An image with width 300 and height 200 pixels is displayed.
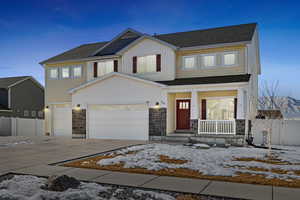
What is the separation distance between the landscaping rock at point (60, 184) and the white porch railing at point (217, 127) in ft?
33.0

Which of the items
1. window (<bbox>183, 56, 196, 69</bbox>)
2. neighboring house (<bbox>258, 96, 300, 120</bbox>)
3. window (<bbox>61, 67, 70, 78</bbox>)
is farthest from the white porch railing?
window (<bbox>61, 67, 70, 78</bbox>)

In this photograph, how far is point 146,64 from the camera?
17125mm

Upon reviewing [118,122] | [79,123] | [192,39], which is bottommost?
[79,123]

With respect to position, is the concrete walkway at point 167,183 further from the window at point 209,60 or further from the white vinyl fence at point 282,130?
the window at point 209,60

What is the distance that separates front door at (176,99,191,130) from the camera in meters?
16.1

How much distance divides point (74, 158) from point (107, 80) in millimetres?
8488

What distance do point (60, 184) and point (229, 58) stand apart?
1307 cm

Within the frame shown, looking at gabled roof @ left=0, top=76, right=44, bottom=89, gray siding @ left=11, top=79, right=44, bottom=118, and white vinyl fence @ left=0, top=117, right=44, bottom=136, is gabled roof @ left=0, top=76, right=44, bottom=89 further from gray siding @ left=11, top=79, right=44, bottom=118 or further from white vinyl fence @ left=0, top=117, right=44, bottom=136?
→ white vinyl fence @ left=0, top=117, right=44, bottom=136

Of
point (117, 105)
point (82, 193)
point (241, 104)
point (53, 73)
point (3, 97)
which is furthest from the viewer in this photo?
point (3, 97)

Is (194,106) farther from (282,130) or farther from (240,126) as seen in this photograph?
(282,130)

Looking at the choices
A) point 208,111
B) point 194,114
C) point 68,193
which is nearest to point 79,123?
point 194,114

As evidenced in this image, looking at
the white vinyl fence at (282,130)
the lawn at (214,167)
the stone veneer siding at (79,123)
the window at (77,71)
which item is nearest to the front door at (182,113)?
the white vinyl fence at (282,130)

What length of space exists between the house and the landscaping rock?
951cm

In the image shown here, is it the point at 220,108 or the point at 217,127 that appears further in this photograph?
the point at 220,108
